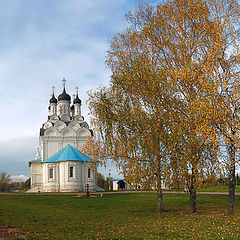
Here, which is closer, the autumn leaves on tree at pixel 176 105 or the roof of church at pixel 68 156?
the autumn leaves on tree at pixel 176 105

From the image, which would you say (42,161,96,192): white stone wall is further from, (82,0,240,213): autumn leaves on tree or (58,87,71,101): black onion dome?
(82,0,240,213): autumn leaves on tree

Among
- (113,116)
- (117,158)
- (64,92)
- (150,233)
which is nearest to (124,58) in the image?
(113,116)

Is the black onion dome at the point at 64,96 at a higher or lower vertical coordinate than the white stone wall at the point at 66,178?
higher

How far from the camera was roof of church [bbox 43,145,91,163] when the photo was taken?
50.6 m

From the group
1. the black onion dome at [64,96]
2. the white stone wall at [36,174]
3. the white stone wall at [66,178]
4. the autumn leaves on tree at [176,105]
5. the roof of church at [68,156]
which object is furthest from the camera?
the black onion dome at [64,96]

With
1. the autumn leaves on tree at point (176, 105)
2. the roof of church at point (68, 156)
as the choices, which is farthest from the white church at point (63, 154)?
the autumn leaves on tree at point (176, 105)

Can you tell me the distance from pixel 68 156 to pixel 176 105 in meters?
35.3

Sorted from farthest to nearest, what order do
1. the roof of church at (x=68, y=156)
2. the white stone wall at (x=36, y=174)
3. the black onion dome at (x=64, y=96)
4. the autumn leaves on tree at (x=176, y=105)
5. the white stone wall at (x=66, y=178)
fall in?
the black onion dome at (x=64, y=96)
the white stone wall at (x=36, y=174)
the roof of church at (x=68, y=156)
the white stone wall at (x=66, y=178)
the autumn leaves on tree at (x=176, y=105)

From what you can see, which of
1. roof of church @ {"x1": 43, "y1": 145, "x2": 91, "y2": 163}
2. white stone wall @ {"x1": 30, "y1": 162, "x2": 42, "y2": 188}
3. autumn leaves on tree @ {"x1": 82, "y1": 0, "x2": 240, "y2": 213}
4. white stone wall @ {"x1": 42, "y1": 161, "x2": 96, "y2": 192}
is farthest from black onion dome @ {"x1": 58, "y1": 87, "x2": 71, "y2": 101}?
autumn leaves on tree @ {"x1": 82, "y1": 0, "x2": 240, "y2": 213}

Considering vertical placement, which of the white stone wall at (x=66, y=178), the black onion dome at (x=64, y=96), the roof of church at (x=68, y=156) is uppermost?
the black onion dome at (x=64, y=96)

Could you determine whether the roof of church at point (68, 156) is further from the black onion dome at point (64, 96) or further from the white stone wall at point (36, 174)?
the black onion dome at point (64, 96)

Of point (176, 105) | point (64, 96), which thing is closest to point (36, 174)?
point (64, 96)

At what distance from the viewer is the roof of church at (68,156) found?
50575 mm

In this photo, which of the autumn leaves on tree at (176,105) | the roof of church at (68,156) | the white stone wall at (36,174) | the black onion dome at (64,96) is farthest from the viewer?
the black onion dome at (64,96)
